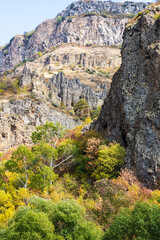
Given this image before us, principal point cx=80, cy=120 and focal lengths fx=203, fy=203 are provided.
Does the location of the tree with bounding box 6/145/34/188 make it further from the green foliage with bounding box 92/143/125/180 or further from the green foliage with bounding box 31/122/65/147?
the green foliage with bounding box 92/143/125/180

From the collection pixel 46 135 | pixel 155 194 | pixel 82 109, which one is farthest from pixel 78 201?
pixel 82 109

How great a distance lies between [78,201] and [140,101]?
1487 cm

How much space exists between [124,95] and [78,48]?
456 ft

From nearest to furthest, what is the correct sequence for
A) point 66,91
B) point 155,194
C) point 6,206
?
point 155,194 → point 6,206 → point 66,91

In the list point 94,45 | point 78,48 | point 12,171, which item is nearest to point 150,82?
point 12,171

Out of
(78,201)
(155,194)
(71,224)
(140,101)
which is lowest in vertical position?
(78,201)

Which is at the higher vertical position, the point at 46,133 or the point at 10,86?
the point at 46,133

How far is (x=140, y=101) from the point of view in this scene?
2709 centimetres

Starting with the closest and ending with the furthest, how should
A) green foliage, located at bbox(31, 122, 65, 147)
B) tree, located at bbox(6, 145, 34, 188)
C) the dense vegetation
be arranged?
the dense vegetation, tree, located at bbox(6, 145, 34, 188), green foliage, located at bbox(31, 122, 65, 147)

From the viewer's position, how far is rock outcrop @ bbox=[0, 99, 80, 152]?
49281 millimetres

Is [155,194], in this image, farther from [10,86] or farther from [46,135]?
[10,86]

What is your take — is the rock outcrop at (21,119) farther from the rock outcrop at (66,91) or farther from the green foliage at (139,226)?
the green foliage at (139,226)

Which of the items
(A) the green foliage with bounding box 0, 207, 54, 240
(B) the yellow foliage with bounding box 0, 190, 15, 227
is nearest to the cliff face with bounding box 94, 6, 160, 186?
(A) the green foliage with bounding box 0, 207, 54, 240

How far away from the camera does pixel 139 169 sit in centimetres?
2364
